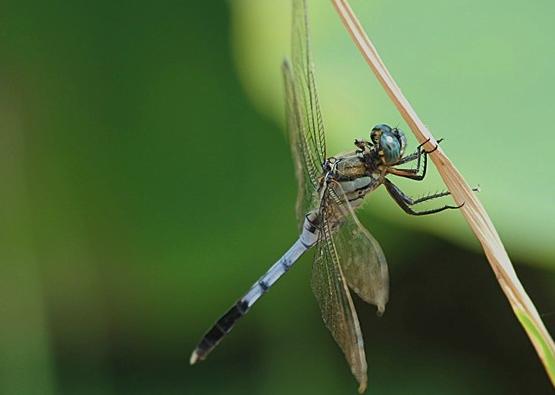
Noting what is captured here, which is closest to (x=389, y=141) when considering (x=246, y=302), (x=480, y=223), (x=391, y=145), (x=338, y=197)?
(x=391, y=145)

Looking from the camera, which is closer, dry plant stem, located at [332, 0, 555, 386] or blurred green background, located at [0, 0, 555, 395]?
dry plant stem, located at [332, 0, 555, 386]

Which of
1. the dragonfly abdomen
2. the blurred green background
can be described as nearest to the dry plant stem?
the dragonfly abdomen

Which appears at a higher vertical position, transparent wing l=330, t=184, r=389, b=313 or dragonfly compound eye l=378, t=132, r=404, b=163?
dragonfly compound eye l=378, t=132, r=404, b=163

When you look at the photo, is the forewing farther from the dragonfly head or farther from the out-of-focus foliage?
the dragonfly head

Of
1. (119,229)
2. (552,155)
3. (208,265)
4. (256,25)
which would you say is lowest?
(552,155)

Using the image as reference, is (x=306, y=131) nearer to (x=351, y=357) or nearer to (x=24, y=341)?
(x=351, y=357)

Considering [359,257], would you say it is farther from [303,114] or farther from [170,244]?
[170,244]

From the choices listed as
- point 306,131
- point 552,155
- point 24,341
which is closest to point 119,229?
point 24,341
